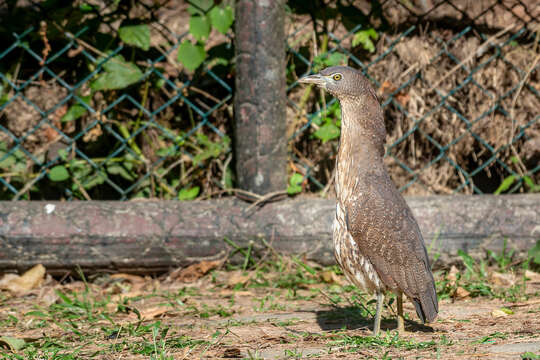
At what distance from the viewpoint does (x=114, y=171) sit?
4.52m

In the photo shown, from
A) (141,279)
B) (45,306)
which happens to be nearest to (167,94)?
(141,279)

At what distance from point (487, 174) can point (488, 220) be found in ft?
3.50

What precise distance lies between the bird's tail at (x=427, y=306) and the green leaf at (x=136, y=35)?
2.43m

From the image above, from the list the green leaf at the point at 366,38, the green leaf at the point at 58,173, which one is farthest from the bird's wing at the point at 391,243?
the green leaf at the point at 58,173

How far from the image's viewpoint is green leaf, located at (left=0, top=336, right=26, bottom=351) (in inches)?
104

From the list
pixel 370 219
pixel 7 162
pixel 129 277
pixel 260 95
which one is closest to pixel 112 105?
pixel 7 162

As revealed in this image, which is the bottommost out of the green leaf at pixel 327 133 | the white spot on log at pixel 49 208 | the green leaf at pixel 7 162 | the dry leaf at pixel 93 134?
the white spot on log at pixel 49 208

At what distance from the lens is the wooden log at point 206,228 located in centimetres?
386

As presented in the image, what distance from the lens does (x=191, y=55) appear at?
13.7 feet

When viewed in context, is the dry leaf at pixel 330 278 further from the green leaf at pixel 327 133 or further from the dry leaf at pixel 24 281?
the dry leaf at pixel 24 281

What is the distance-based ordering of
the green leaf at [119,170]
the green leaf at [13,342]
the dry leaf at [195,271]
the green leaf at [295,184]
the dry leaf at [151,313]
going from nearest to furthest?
the green leaf at [13,342] < the dry leaf at [151,313] < the dry leaf at [195,271] < the green leaf at [295,184] < the green leaf at [119,170]

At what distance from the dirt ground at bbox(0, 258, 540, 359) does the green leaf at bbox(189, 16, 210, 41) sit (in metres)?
1.38

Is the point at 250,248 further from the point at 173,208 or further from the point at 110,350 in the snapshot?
the point at 110,350

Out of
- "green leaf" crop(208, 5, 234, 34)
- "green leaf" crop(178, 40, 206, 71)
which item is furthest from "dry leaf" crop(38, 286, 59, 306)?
"green leaf" crop(208, 5, 234, 34)
